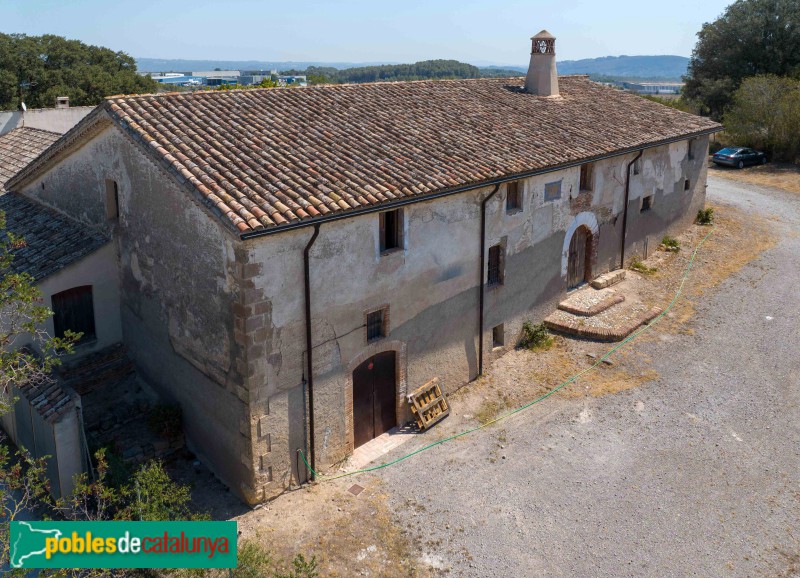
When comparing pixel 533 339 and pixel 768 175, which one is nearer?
pixel 533 339

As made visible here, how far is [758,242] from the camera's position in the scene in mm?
25312

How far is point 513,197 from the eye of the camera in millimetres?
16609

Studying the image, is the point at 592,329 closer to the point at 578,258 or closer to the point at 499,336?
the point at 499,336

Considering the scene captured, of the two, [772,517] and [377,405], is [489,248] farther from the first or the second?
[772,517]

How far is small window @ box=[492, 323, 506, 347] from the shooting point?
55.8 ft

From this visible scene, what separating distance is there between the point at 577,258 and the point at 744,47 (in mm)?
35381

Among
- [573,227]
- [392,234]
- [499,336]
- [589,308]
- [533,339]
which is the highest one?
[392,234]

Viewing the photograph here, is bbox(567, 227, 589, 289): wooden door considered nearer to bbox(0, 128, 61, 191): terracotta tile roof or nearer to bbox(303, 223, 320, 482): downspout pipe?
bbox(303, 223, 320, 482): downspout pipe

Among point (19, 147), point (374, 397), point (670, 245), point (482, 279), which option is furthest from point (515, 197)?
point (19, 147)

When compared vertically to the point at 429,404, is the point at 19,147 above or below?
above

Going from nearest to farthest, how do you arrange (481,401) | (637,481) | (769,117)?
(637,481)
(481,401)
(769,117)

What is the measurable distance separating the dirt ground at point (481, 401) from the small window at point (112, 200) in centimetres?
587

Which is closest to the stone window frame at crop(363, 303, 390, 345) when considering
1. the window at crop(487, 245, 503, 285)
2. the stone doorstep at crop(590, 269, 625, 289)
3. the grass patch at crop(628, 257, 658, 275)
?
the window at crop(487, 245, 503, 285)

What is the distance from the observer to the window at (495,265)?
53.4ft
